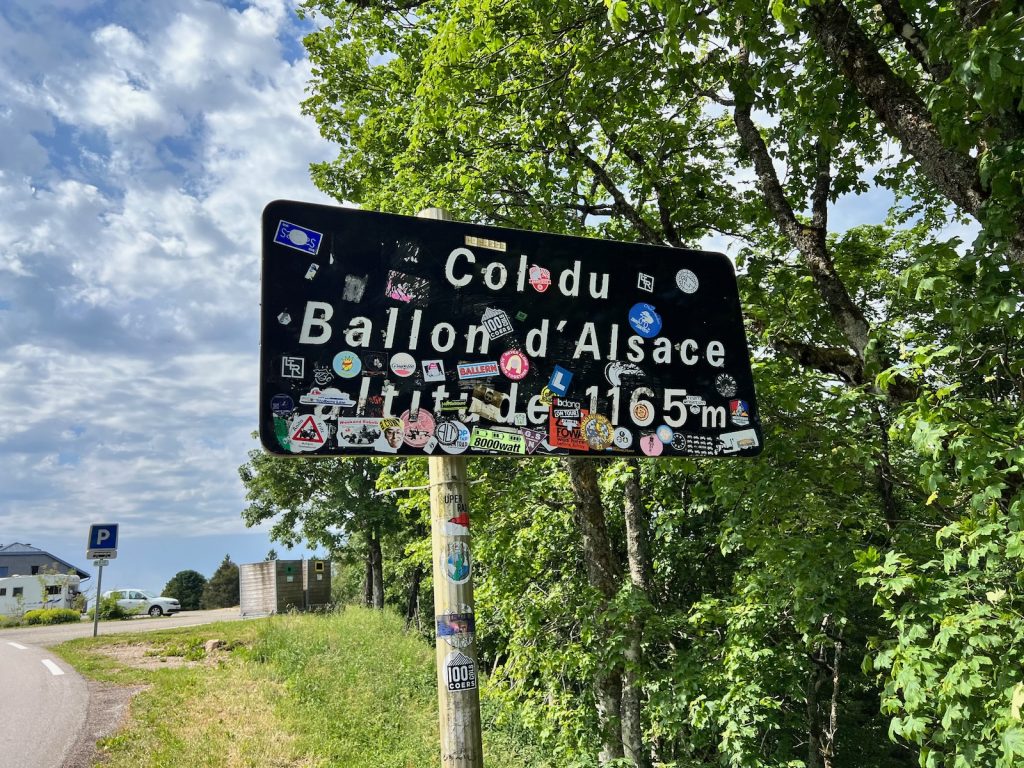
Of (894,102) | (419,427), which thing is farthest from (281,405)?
(894,102)

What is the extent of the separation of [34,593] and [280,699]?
1327 inches

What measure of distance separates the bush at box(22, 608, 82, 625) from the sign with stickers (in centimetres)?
3159

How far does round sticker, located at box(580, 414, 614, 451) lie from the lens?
118 inches

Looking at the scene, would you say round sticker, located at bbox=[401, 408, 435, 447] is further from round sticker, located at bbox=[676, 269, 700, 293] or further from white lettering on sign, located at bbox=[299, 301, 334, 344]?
round sticker, located at bbox=[676, 269, 700, 293]

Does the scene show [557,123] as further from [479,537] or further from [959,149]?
[479,537]

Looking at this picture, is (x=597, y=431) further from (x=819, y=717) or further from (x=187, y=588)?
(x=187, y=588)

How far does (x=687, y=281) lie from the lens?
3.43 metres

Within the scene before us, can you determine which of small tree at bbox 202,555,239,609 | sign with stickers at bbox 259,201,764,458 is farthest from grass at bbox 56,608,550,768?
small tree at bbox 202,555,239,609

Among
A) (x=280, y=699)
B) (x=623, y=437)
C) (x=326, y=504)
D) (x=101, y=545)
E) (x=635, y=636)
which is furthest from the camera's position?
(x=326, y=504)

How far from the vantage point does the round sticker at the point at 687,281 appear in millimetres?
3412

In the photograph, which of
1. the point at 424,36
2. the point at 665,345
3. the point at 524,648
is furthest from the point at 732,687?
the point at 424,36

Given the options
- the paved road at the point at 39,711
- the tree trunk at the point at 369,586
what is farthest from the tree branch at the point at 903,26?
the tree trunk at the point at 369,586

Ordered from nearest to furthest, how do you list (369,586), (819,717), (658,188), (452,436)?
(452,436)
(658,188)
(819,717)
(369,586)

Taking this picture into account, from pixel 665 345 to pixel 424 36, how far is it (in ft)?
34.3
